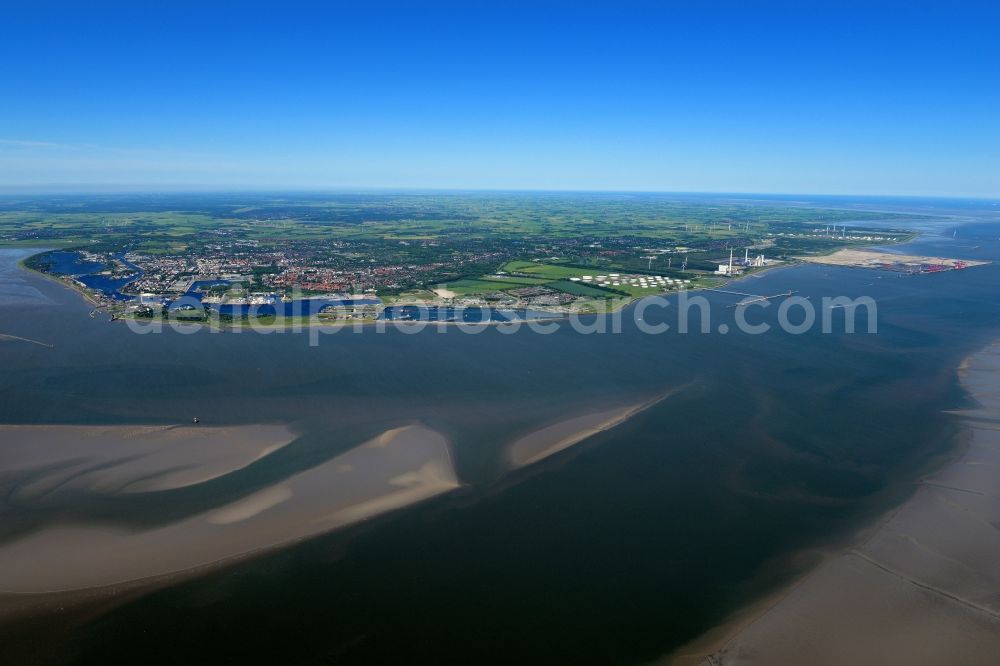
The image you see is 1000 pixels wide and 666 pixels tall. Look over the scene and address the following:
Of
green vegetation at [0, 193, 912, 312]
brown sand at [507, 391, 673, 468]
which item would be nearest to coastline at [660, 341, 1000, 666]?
brown sand at [507, 391, 673, 468]

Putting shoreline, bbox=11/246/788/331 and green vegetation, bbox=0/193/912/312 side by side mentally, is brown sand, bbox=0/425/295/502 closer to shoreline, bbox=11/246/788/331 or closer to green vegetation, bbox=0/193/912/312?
shoreline, bbox=11/246/788/331

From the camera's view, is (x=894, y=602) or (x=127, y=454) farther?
(x=127, y=454)

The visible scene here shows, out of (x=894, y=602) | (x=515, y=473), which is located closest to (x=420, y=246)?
(x=515, y=473)

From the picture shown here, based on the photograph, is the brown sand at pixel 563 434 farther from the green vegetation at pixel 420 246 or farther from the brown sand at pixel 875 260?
the brown sand at pixel 875 260

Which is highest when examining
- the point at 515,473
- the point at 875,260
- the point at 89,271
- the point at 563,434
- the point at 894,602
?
the point at 875,260

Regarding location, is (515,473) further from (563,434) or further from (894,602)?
(894,602)

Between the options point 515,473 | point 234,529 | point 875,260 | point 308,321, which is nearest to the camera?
point 234,529
